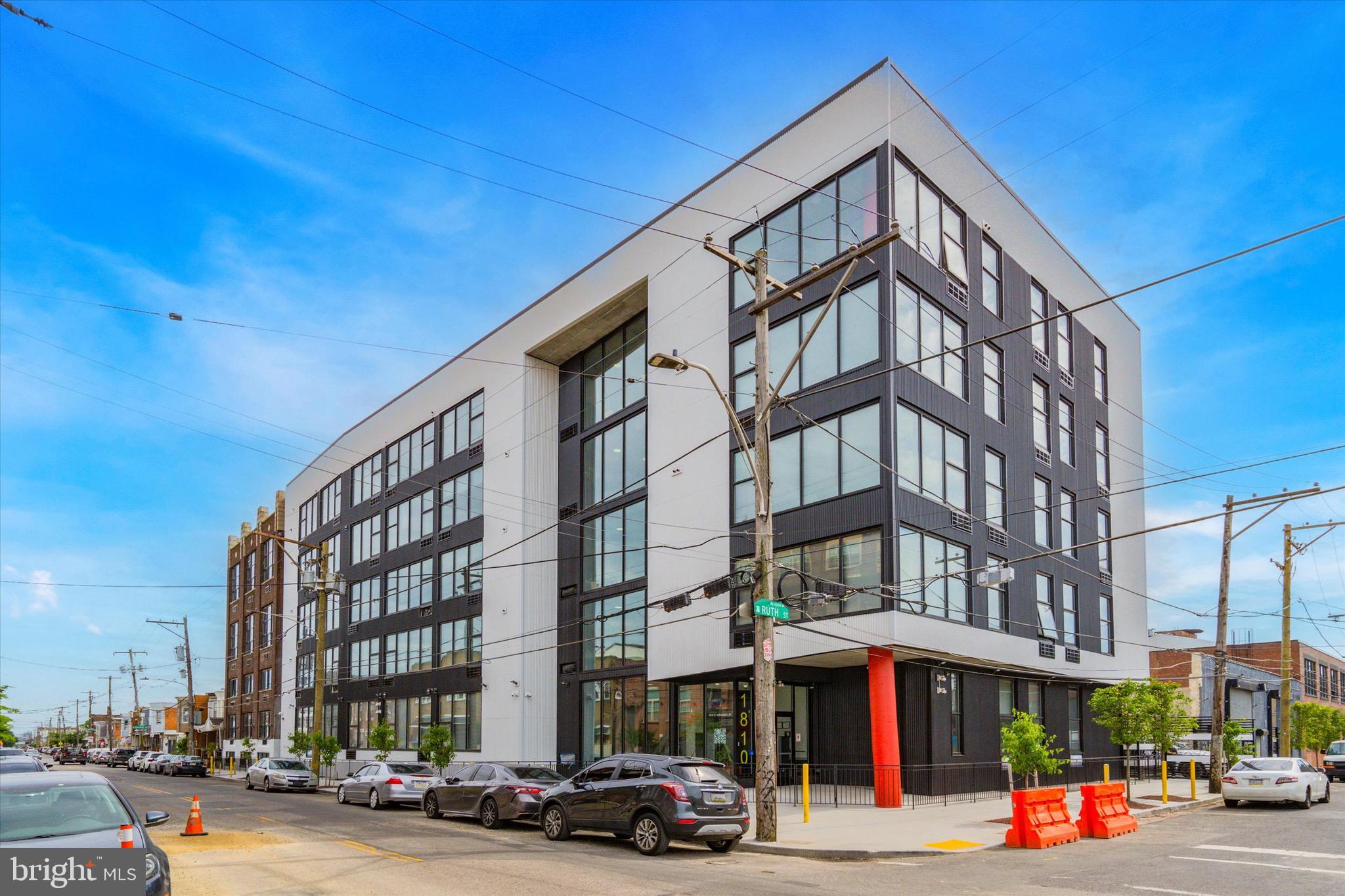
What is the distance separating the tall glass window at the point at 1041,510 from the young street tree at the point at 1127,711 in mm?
9262

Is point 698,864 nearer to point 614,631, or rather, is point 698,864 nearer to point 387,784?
point 387,784

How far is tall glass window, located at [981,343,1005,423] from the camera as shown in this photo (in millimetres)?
33219

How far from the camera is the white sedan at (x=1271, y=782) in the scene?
86.7ft

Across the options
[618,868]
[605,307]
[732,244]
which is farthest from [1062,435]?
[618,868]

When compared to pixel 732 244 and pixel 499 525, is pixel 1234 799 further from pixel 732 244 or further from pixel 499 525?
pixel 499 525

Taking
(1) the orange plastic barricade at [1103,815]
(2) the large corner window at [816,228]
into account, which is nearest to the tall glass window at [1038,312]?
(2) the large corner window at [816,228]

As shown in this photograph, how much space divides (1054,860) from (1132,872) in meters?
1.78

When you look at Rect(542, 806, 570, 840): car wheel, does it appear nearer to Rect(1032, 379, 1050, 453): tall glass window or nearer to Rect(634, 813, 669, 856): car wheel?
Rect(634, 813, 669, 856): car wheel

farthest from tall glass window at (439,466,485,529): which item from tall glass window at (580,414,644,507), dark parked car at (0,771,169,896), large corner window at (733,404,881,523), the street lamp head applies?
dark parked car at (0,771,169,896)

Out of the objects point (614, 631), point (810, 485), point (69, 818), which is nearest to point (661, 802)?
point (69, 818)

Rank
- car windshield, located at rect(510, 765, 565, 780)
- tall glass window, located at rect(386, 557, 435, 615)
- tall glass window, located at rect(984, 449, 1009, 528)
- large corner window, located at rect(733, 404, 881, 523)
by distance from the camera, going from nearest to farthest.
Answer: car windshield, located at rect(510, 765, 565, 780) → large corner window, located at rect(733, 404, 881, 523) → tall glass window, located at rect(984, 449, 1009, 528) → tall glass window, located at rect(386, 557, 435, 615)

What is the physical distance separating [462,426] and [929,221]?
25336mm

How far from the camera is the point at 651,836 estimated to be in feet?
57.6

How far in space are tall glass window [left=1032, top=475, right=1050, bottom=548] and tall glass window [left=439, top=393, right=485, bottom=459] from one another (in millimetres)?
22828
